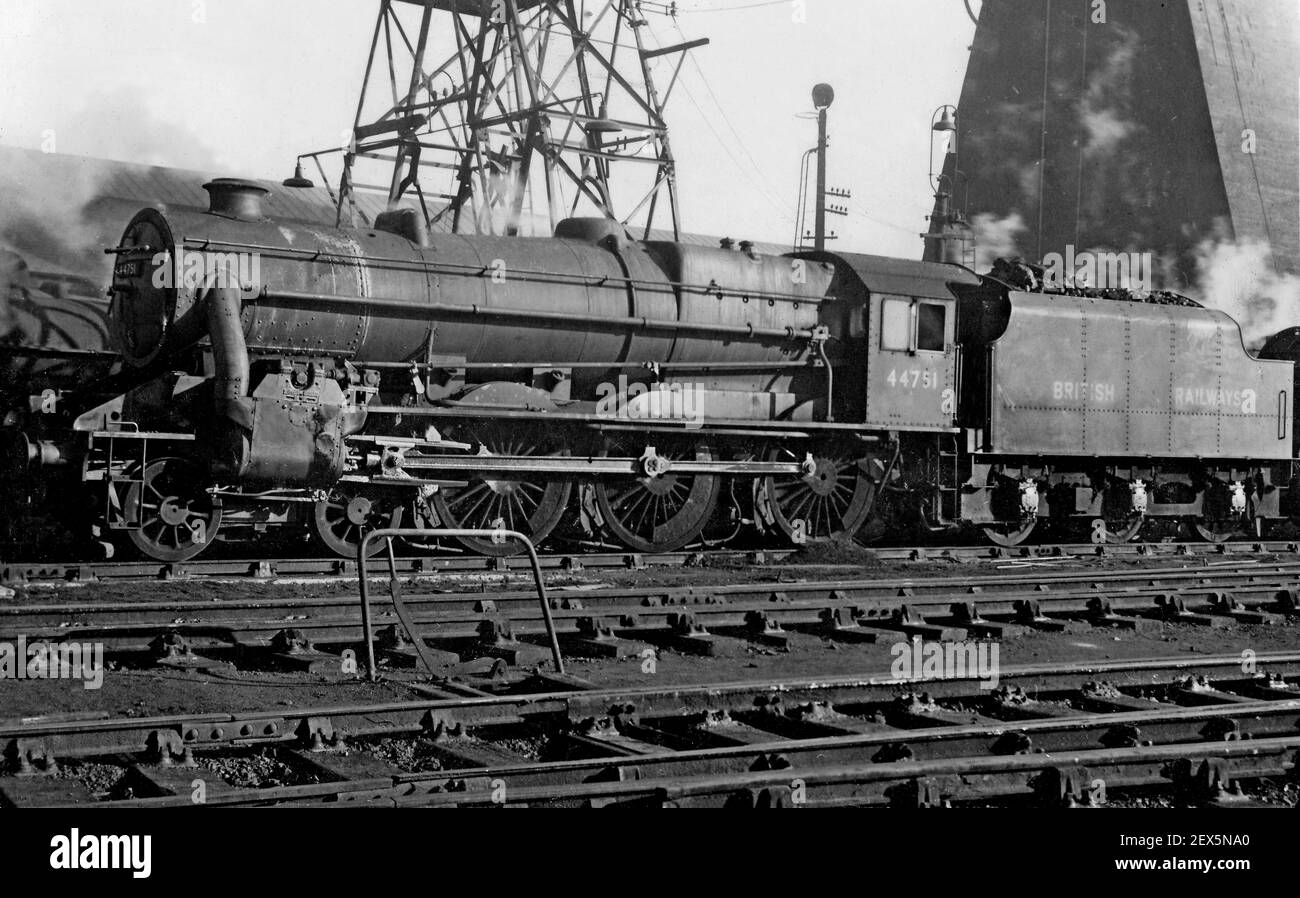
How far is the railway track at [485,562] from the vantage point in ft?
35.7

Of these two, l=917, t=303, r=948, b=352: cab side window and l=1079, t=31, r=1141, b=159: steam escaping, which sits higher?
l=1079, t=31, r=1141, b=159: steam escaping

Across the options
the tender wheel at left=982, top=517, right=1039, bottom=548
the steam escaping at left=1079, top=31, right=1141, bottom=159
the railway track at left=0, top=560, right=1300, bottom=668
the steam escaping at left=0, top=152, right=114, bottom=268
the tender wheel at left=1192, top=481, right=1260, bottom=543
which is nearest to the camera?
the railway track at left=0, top=560, right=1300, bottom=668

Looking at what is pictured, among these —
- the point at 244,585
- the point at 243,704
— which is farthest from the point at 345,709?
the point at 244,585

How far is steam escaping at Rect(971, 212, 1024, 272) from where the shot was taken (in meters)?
34.6

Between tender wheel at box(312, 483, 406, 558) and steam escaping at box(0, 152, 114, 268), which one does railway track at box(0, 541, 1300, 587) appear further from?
steam escaping at box(0, 152, 114, 268)

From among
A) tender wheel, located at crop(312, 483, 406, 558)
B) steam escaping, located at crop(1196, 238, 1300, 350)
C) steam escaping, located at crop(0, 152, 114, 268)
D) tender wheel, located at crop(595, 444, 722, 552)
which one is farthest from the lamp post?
tender wheel, located at crop(312, 483, 406, 558)

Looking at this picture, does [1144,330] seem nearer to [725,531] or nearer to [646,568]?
[725,531]

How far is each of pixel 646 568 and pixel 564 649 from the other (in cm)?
472

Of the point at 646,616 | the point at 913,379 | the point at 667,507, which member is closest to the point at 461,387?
the point at 667,507

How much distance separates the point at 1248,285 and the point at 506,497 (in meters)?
24.3

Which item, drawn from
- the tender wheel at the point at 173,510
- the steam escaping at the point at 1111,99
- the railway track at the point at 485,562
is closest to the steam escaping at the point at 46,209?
the railway track at the point at 485,562

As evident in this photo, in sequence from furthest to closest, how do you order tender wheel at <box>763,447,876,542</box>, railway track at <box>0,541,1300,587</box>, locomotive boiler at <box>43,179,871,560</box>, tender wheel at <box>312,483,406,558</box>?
tender wheel at <box>763,447,876,542</box>
tender wheel at <box>312,483,406,558</box>
locomotive boiler at <box>43,179,871,560</box>
railway track at <box>0,541,1300,587</box>

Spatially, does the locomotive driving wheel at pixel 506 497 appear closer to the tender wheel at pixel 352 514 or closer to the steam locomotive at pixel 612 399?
the steam locomotive at pixel 612 399

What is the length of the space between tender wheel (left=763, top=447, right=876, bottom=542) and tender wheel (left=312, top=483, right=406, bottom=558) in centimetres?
412
